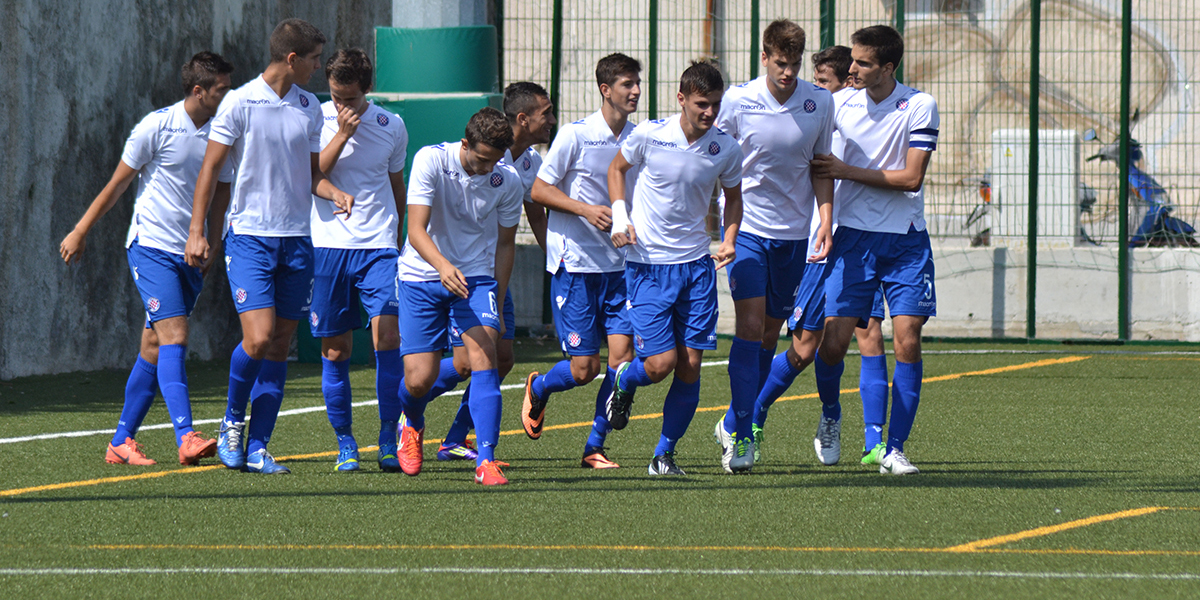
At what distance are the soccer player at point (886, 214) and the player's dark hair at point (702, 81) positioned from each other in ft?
2.37

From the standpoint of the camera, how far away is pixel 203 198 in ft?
22.5

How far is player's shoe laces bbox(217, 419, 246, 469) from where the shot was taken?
275 inches

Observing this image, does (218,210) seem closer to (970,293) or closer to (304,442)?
(304,442)

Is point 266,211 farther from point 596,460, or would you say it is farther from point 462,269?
point 596,460

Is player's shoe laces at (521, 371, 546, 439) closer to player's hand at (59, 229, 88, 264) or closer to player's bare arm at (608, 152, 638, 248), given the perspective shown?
player's bare arm at (608, 152, 638, 248)

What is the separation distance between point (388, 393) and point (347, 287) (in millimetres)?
536

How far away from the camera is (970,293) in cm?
1449

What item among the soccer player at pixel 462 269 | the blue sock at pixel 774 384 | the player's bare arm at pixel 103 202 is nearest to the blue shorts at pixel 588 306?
the soccer player at pixel 462 269

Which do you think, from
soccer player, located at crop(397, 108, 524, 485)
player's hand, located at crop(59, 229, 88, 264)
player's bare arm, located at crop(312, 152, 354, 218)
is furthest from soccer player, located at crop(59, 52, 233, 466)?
soccer player, located at crop(397, 108, 524, 485)

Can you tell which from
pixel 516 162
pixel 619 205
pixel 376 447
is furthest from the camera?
pixel 376 447

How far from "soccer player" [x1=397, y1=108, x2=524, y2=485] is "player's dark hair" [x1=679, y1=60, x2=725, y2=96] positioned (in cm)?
84

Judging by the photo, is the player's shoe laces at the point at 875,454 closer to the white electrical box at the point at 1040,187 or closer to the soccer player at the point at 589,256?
the soccer player at the point at 589,256

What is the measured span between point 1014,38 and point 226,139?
978cm

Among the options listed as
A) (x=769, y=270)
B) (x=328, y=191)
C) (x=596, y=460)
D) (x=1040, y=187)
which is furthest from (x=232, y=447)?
(x=1040, y=187)
